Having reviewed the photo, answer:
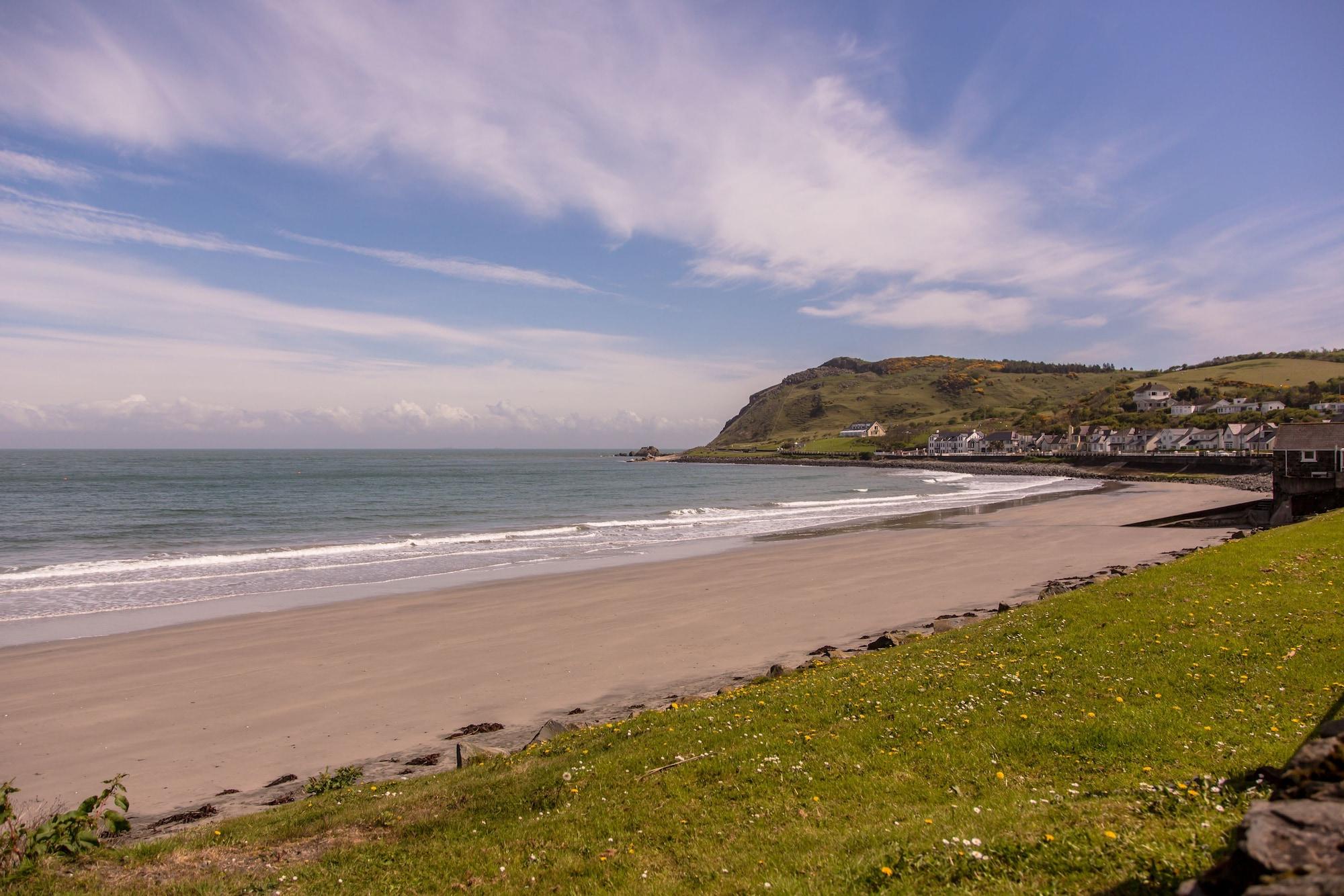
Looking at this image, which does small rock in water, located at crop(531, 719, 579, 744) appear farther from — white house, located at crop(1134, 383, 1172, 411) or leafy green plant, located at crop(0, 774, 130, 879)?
white house, located at crop(1134, 383, 1172, 411)

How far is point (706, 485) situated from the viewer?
111375mm

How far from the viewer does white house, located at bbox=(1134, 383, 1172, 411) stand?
195500 millimetres

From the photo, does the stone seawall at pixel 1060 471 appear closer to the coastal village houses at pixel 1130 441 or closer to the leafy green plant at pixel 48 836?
the coastal village houses at pixel 1130 441

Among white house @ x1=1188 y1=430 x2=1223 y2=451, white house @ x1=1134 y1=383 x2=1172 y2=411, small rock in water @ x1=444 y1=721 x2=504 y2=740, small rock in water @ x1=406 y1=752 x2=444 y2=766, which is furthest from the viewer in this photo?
white house @ x1=1134 y1=383 x2=1172 y2=411

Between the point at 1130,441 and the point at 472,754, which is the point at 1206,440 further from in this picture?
the point at 472,754

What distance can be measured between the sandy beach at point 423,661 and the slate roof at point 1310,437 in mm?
23988

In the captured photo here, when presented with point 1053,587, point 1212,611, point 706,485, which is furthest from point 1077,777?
point 706,485

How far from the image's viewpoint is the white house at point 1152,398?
19550cm

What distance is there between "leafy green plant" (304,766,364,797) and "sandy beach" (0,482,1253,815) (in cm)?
142

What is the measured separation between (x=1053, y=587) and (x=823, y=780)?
1996 cm

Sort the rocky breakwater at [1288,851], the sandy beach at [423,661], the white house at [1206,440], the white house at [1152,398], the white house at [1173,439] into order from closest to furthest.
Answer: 1. the rocky breakwater at [1288,851]
2. the sandy beach at [423,661]
3. the white house at [1206,440]
4. the white house at [1173,439]
5. the white house at [1152,398]

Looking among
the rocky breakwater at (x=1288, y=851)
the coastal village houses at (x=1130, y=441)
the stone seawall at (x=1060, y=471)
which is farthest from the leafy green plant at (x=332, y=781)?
the coastal village houses at (x=1130, y=441)

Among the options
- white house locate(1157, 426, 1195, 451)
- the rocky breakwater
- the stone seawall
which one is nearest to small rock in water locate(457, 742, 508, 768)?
the rocky breakwater

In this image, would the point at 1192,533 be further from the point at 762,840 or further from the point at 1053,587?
the point at 762,840
